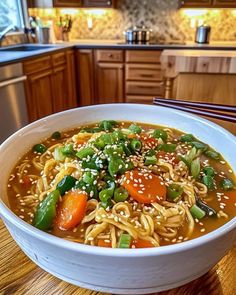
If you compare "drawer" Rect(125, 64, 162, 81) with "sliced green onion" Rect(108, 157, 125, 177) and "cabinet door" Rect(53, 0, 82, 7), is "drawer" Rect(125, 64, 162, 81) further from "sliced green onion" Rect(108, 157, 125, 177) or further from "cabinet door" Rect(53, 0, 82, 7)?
"sliced green onion" Rect(108, 157, 125, 177)

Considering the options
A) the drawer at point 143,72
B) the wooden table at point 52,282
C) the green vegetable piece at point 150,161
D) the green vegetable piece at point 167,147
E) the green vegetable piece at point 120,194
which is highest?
the green vegetable piece at point 150,161

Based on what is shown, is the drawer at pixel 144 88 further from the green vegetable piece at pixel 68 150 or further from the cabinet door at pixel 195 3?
the green vegetable piece at pixel 68 150

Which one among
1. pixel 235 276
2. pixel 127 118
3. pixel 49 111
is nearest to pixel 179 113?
pixel 127 118

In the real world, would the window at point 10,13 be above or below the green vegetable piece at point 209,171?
above

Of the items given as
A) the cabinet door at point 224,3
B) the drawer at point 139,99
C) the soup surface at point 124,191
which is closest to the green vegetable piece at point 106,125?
the soup surface at point 124,191

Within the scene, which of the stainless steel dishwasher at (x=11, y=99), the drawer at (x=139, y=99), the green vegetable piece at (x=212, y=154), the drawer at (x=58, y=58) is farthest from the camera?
the drawer at (x=139, y=99)

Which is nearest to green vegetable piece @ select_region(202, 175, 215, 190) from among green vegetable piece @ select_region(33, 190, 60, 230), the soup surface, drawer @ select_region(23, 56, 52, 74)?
the soup surface

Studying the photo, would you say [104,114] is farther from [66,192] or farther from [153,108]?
[66,192]
